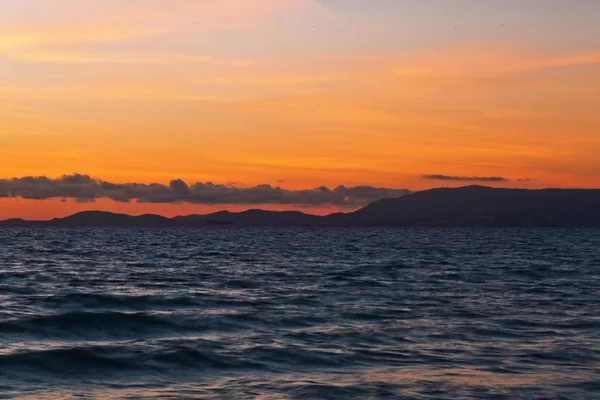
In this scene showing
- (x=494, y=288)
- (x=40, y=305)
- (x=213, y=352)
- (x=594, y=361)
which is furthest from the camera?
(x=494, y=288)

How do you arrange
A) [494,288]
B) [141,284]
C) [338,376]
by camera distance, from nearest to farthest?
[338,376] < [494,288] < [141,284]

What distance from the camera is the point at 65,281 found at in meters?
52.9

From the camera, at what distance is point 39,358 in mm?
24594

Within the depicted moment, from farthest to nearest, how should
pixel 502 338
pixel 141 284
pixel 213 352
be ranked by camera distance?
pixel 141 284
pixel 502 338
pixel 213 352

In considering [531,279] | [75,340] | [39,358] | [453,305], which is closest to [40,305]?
[75,340]

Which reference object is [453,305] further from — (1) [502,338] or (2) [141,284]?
(2) [141,284]

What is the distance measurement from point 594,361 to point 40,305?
991 inches

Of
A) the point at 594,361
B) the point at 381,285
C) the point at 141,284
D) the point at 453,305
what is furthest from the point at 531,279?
the point at 594,361

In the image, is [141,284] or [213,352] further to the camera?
[141,284]

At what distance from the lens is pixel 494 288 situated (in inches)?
1859

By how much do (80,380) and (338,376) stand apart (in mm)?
7142

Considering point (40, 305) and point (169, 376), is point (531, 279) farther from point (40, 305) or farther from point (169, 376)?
point (169, 376)

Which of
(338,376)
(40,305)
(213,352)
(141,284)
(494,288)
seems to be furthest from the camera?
(141,284)

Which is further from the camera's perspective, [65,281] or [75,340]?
[65,281]
